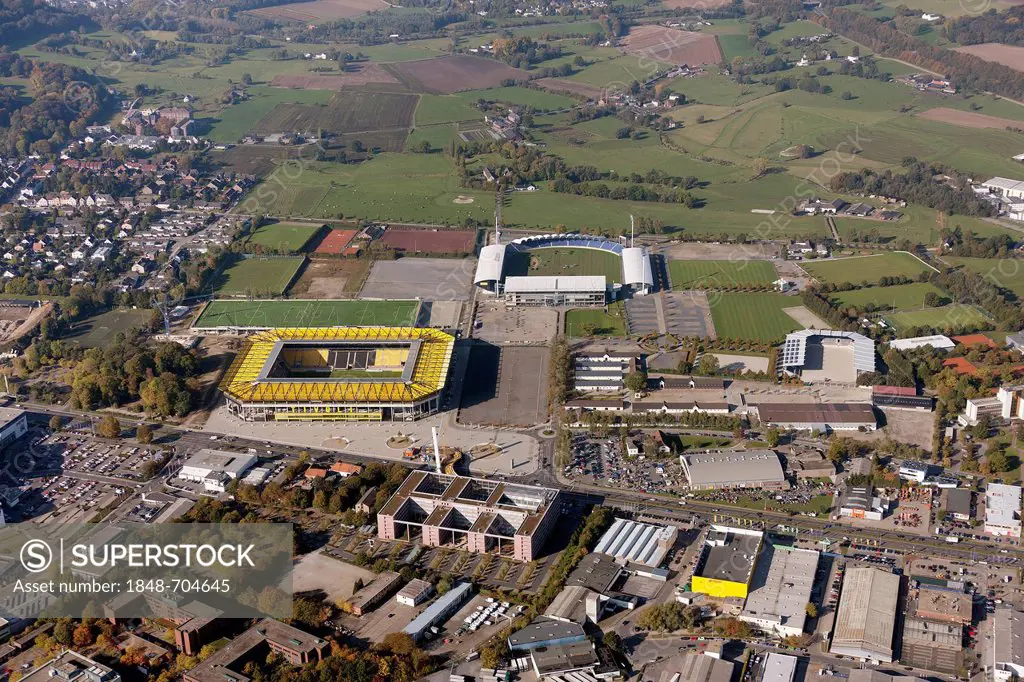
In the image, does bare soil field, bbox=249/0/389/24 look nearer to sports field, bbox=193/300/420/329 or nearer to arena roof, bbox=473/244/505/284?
arena roof, bbox=473/244/505/284

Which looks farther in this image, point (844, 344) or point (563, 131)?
point (563, 131)

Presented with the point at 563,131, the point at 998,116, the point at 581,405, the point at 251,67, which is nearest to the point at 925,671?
the point at 581,405

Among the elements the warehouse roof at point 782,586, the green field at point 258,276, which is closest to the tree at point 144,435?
the green field at point 258,276

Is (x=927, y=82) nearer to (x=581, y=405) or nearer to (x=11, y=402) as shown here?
(x=581, y=405)

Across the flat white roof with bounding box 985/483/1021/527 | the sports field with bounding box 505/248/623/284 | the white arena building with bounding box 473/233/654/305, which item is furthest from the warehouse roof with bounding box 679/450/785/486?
the sports field with bounding box 505/248/623/284

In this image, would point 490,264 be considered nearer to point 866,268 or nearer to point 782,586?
point 866,268
